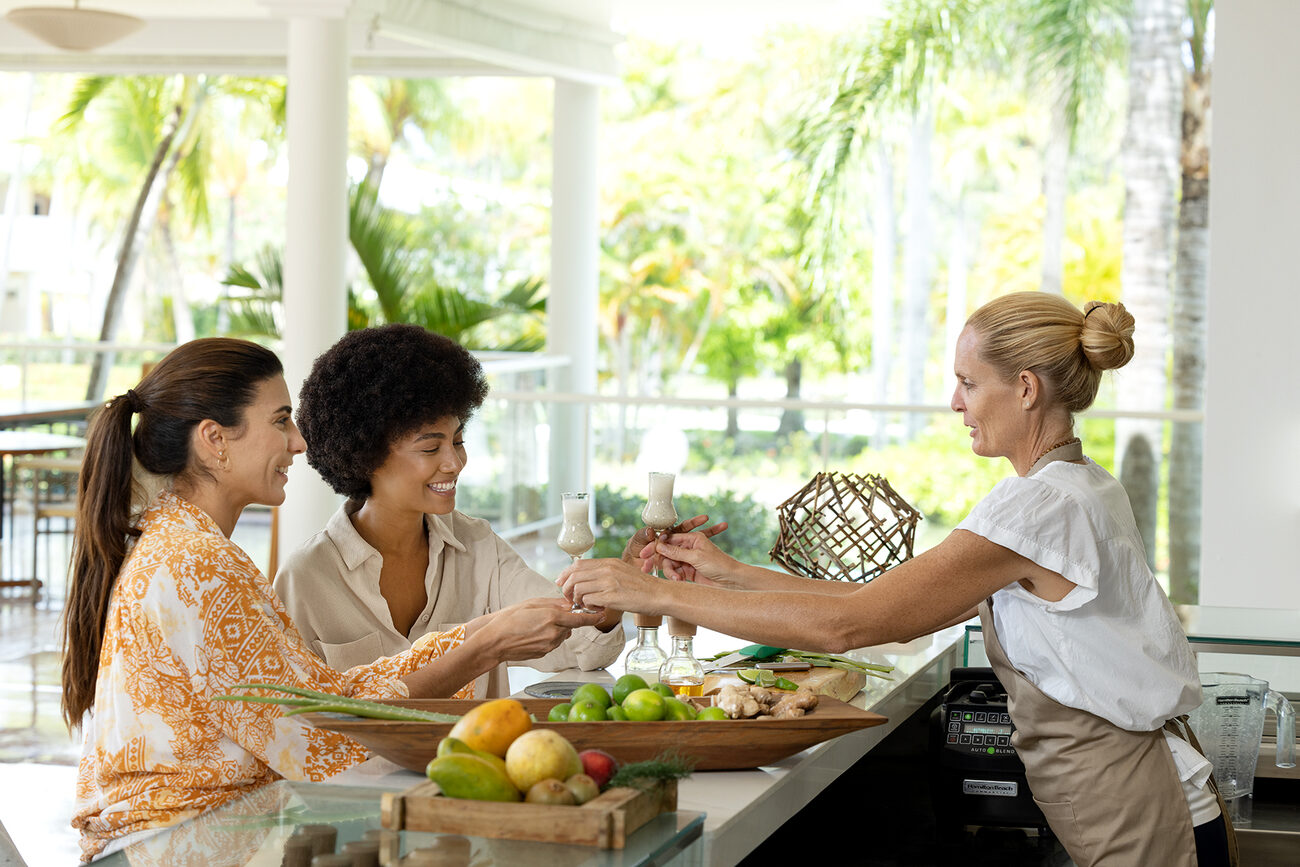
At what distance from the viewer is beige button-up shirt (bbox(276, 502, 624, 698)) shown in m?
2.54

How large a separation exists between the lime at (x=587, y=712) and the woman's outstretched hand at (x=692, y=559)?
0.75 m

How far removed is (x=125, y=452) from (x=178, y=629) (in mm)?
321

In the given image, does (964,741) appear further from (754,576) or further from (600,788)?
(600,788)

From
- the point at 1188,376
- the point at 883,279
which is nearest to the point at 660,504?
the point at 1188,376

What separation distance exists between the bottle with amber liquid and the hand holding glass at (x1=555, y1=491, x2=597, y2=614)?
0.21 meters

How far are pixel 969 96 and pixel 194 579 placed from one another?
19.4 metres

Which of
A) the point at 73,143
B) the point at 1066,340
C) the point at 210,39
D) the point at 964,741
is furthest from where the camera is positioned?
the point at 73,143

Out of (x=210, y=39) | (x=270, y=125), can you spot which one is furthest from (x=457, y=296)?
(x=270, y=125)

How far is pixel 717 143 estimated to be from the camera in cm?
2291

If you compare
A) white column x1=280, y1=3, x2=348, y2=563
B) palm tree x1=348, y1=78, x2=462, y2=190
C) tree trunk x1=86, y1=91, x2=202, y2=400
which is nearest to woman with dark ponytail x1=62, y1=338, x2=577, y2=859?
white column x1=280, y1=3, x2=348, y2=563

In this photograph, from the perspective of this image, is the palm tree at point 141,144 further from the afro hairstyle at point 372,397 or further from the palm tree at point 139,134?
the afro hairstyle at point 372,397

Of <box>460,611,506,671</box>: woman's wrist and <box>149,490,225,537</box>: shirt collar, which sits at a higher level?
<box>149,490,225,537</box>: shirt collar

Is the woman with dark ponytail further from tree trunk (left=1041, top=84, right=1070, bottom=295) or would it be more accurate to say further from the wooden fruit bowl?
tree trunk (left=1041, top=84, right=1070, bottom=295)

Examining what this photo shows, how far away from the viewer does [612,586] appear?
87.3 inches
